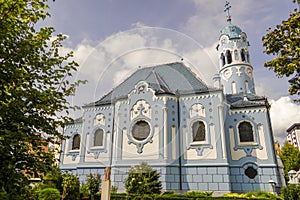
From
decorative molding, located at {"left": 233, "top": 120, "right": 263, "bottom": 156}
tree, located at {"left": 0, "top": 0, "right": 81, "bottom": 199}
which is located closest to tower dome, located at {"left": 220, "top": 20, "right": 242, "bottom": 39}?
decorative molding, located at {"left": 233, "top": 120, "right": 263, "bottom": 156}

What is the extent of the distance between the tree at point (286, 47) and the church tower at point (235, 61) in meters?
19.6

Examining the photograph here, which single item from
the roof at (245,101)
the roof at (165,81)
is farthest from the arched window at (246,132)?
the roof at (165,81)

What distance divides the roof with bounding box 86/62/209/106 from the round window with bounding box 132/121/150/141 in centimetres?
300

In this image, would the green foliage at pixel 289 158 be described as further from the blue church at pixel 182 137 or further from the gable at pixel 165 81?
the gable at pixel 165 81

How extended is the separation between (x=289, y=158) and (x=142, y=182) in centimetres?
4024

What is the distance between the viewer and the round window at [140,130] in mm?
18984

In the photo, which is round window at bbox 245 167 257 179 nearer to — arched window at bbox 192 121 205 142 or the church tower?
arched window at bbox 192 121 205 142

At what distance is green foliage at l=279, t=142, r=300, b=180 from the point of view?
40.8 metres

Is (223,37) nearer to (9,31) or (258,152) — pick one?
(258,152)

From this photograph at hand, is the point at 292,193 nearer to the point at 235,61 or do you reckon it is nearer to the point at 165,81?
the point at 165,81

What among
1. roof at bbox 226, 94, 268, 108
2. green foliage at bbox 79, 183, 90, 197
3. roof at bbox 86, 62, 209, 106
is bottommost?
green foliage at bbox 79, 183, 90, 197

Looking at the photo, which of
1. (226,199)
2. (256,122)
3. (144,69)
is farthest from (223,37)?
(226,199)

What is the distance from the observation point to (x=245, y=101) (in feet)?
66.6

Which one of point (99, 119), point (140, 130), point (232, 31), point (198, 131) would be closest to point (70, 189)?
point (140, 130)
